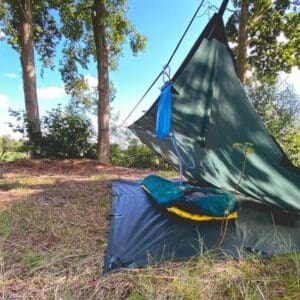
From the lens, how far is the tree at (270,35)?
6855mm

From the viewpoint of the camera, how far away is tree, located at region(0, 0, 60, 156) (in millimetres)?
6344

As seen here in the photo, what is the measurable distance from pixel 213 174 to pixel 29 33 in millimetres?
5868

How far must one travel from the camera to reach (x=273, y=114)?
7113mm

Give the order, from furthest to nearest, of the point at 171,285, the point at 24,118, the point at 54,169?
the point at 24,118, the point at 54,169, the point at 171,285

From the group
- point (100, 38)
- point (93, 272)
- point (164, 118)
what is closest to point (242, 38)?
point (100, 38)

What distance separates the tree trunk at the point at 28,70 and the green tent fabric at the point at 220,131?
13.4ft

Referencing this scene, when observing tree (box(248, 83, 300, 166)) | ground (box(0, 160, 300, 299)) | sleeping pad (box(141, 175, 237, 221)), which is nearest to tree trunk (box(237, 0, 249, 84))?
tree (box(248, 83, 300, 166))

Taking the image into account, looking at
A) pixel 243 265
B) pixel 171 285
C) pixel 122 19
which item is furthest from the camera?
pixel 122 19

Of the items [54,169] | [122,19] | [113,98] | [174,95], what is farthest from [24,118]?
[113,98]

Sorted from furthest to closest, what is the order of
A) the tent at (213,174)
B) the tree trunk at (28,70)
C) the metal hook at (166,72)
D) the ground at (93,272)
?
the tree trunk at (28,70) → the metal hook at (166,72) → the tent at (213,174) → the ground at (93,272)

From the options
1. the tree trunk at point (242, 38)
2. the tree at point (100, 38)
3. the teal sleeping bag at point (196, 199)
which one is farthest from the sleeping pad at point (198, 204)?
the tree at point (100, 38)

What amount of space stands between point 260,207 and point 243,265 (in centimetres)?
81

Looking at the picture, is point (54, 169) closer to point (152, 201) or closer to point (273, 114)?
point (152, 201)

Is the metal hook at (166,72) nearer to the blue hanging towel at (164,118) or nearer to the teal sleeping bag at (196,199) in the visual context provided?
the blue hanging towel at (164,118)
